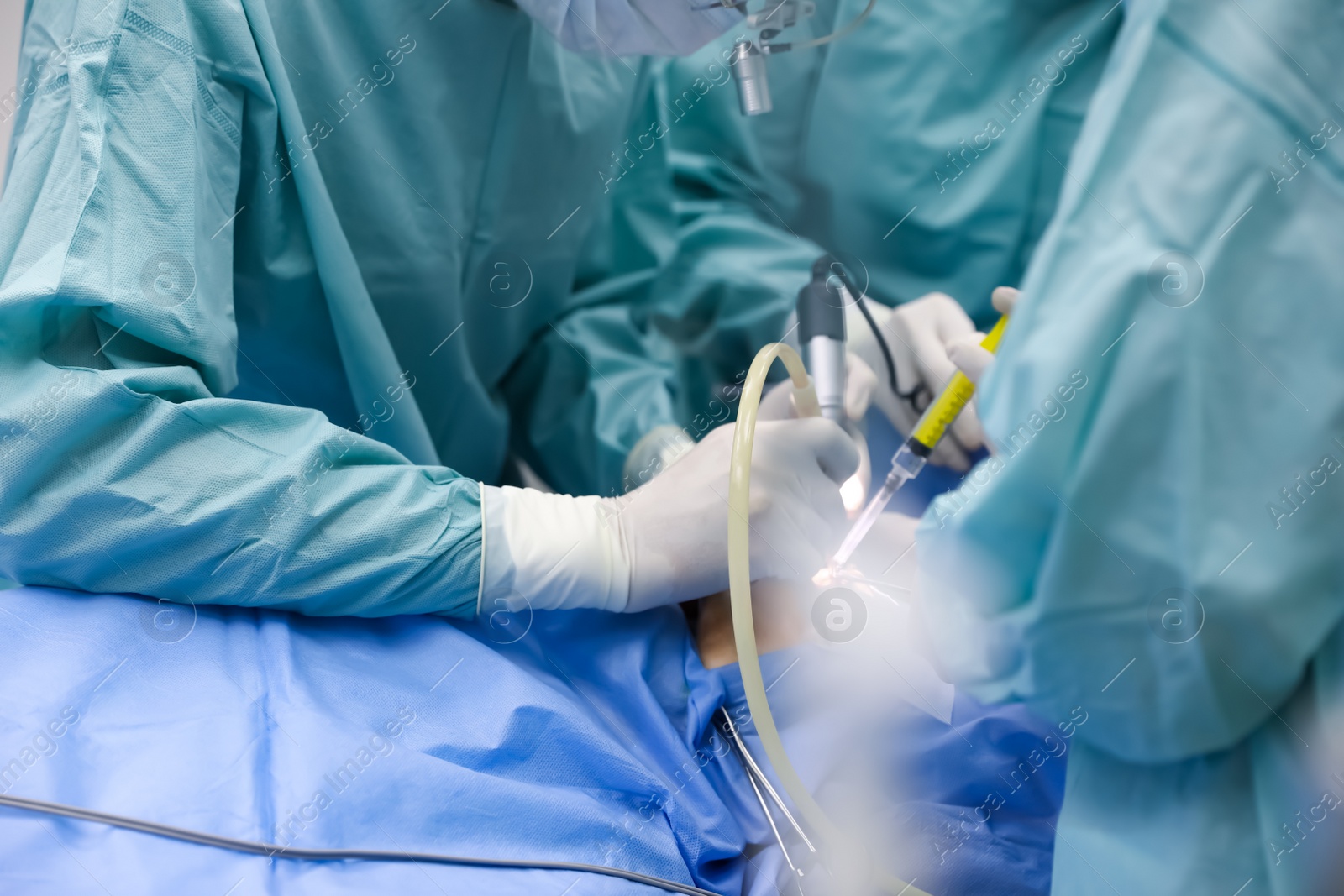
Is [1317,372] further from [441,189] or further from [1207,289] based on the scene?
[441,189]

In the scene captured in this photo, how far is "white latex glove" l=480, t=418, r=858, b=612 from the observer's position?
0.93m

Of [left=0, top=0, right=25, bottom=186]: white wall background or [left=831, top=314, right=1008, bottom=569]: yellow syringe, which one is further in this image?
[left=0, top=0, right=25, bottom=186]: white wall background

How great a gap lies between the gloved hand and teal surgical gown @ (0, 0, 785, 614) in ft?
1.13

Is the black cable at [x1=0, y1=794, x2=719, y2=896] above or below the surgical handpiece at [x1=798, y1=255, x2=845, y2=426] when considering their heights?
below

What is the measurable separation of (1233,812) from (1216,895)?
58 millimetres

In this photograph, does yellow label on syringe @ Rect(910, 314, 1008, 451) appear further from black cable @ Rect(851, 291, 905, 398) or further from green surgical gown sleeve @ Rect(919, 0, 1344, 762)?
green surgical gown sleeve @ Rect(919, 0, 1344, 762)

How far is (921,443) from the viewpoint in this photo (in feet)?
3.52

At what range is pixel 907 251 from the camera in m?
1.62

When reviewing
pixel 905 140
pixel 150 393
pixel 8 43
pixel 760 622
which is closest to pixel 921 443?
pixel 760 622

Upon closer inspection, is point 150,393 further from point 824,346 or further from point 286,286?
point 824,346

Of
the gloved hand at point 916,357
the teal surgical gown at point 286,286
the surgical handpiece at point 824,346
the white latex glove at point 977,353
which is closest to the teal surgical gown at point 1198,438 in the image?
the white latex glove at point 977,353

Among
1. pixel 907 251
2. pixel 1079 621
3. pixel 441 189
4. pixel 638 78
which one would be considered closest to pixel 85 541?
pixel 441 189

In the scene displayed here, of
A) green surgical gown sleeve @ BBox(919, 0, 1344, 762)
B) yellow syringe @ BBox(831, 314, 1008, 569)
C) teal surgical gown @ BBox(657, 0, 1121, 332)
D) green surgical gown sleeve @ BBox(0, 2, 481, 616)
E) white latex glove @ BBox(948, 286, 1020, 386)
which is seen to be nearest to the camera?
green surgical gown sleeve @ BBox(919, 0, 1344, 762)

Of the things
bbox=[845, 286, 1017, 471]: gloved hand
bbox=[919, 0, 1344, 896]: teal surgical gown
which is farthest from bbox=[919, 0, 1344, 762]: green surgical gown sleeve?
bbox=[845, 286, 1017, 471]: gloved hand
